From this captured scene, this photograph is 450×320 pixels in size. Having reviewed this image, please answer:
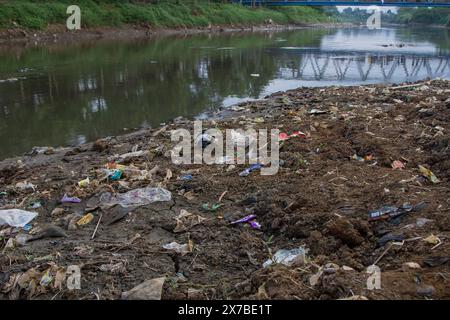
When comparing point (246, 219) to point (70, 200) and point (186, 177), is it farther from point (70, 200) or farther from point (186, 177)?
point (70, 200)

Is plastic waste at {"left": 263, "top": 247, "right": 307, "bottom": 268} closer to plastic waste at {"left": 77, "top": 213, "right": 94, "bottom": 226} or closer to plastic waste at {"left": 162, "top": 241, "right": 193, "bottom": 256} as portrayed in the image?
plastic waste at {"left": 162, "top": 241, "right": 193, "bottom": 256}

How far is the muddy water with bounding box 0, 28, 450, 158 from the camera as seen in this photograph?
26.8ft

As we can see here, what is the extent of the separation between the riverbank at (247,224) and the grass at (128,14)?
66.9ft

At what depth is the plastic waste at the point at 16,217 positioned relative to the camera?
13.2ft

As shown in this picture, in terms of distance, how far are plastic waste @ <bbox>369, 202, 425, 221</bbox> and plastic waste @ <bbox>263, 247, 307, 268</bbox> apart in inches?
24.5

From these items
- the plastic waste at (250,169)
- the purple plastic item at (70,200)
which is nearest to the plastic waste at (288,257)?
the plastic waste at (250,169)

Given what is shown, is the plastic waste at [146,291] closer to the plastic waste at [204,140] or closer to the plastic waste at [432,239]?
the plastic waste at [432,239]

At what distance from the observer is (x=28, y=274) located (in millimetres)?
3033

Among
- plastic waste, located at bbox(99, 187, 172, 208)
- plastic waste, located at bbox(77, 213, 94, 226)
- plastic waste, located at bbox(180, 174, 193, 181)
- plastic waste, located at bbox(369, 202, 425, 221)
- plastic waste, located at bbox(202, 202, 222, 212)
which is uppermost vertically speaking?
plastic waste, located at bbox(369, 202, 425, 221)

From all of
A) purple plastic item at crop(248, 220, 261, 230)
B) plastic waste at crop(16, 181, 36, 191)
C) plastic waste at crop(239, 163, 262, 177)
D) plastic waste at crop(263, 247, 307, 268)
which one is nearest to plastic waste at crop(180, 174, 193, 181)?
plastic waste at crop(239, 163, 262, 177)

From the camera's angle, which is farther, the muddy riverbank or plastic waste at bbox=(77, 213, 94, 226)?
the muddy riverbank

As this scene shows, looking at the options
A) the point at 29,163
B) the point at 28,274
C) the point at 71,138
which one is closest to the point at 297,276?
the point at 28,274

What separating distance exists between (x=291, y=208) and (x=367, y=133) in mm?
2230
